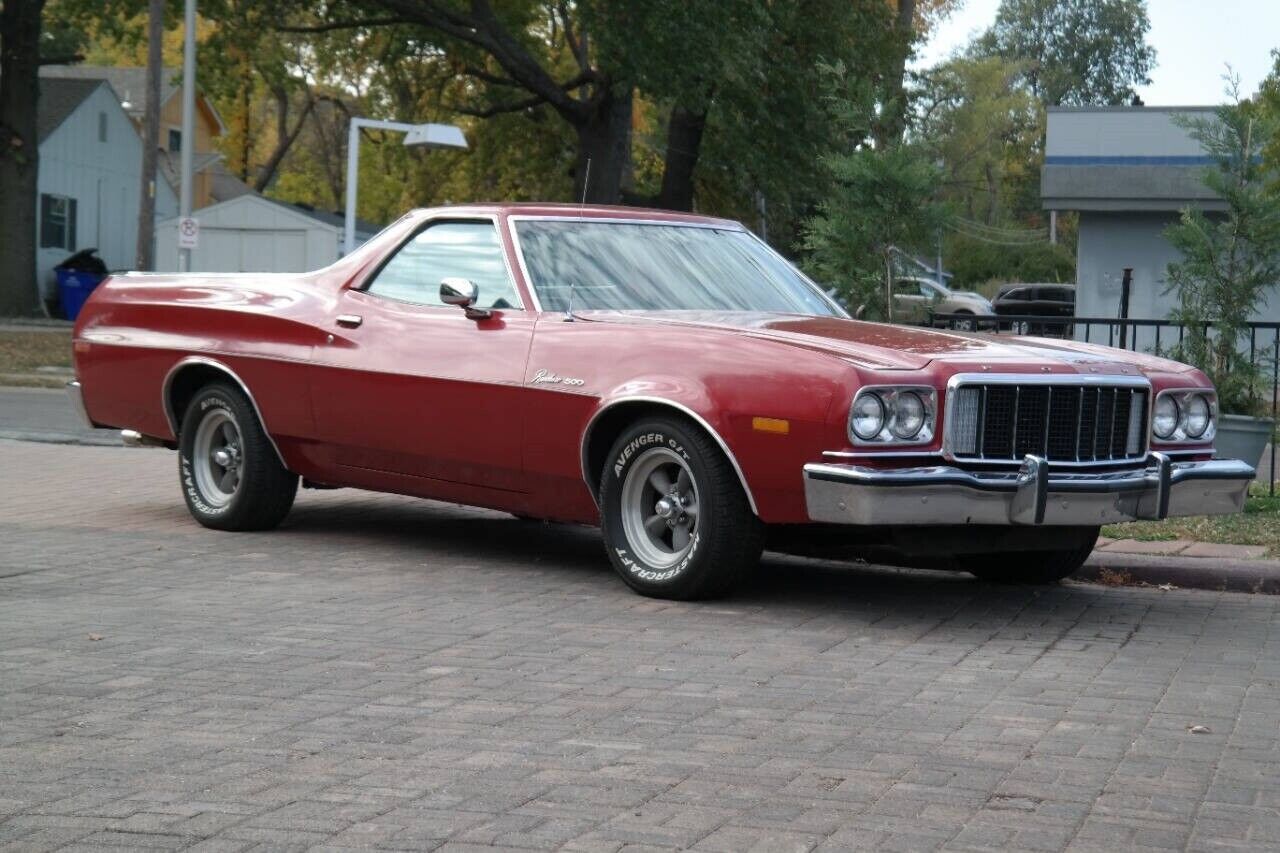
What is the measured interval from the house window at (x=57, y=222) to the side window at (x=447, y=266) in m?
38.4

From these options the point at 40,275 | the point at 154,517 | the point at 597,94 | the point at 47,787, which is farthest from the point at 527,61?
the point at 47,787

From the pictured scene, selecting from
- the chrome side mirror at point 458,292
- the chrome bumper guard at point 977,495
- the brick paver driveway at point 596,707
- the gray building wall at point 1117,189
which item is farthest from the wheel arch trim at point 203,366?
the gray building wall at point 1117,189

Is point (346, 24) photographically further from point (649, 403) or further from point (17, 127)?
point (649, 403)

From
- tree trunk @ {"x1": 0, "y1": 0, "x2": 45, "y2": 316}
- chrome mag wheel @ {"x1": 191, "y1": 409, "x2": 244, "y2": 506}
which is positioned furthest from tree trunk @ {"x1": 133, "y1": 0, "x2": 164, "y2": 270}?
chrome mag wheel @ {"x1": 191, "y1": 409, "x2": 244, "y2": 506}

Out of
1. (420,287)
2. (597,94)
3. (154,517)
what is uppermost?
(597,94)

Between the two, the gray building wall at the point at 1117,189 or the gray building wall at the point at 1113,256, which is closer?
the gray building wall at the point at 1117,189

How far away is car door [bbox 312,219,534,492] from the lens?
8.13 metres

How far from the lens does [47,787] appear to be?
4.61m

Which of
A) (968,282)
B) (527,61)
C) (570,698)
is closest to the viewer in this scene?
(570,698)

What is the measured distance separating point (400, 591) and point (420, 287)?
1637 millimetres

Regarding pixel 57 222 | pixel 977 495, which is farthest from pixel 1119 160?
pixel 57 222

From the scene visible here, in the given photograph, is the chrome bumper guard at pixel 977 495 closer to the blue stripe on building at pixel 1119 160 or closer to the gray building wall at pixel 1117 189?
the gray building wall at pixel 1117 189

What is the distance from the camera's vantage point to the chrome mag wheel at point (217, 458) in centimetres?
948

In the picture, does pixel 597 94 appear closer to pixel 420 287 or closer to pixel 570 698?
pixel 420 287
